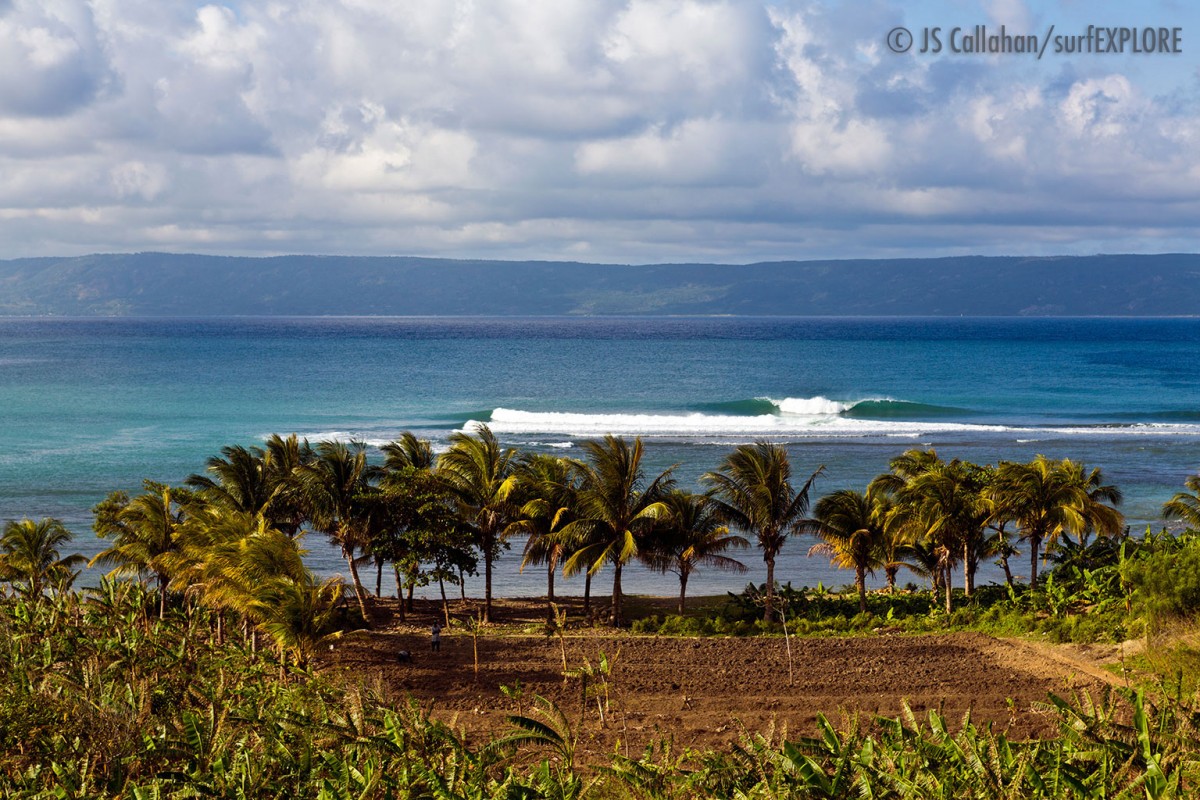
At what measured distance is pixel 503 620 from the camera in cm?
2434

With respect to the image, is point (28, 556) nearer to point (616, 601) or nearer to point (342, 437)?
point (616, 601)

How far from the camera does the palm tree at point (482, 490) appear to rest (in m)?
24.1

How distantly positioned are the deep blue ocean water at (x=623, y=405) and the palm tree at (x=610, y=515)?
5548 mm

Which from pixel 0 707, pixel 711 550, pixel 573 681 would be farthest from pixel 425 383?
pixel 0 707

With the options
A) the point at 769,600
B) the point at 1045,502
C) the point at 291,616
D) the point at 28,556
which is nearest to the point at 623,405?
the point at 769,600

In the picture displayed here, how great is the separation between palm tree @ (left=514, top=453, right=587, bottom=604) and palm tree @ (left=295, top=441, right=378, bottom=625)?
347cm

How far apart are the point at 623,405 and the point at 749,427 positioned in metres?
14.5

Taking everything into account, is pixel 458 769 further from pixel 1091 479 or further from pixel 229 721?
pixel 1091 479

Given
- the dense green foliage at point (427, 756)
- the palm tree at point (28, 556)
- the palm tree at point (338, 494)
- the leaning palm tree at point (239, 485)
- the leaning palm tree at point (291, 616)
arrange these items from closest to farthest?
the dense green foliage at point (427, 756), the leaning palm tree at point (291, 616), the palm tree at point (28, 556), the palm tree at point (338, 494), the leaning palm tree at point (239, 485)

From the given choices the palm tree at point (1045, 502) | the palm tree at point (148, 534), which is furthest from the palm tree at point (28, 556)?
the palm tree at point (1045, 502)

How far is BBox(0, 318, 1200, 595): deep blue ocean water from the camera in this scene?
4531cm

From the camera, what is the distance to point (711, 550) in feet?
80.4

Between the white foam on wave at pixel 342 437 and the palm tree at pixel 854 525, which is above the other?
the white foam on wave at pixel 342 437

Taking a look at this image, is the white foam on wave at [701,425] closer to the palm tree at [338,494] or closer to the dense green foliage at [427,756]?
the palm tree at [338,494]
